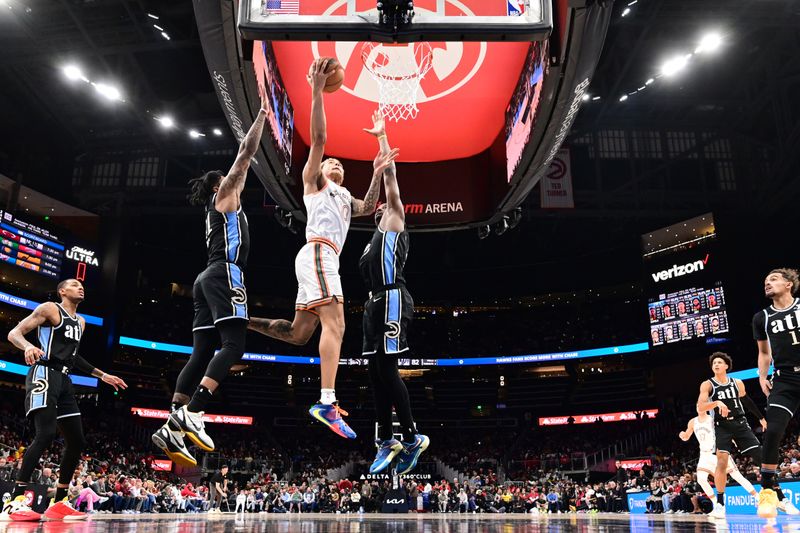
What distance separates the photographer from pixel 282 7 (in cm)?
435

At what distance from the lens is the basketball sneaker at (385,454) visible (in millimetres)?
4719

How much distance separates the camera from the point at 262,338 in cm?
3145

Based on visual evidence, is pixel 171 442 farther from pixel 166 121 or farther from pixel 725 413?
pixel 166 121

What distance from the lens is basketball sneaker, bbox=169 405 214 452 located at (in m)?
4.28

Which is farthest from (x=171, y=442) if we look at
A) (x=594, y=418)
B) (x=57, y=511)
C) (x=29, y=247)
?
(x=594, y=418)

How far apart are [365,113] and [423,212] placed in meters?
1.21

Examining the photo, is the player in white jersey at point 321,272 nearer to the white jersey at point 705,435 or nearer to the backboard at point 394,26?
the backboard at point 394,26

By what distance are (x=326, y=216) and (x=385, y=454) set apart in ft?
5.74

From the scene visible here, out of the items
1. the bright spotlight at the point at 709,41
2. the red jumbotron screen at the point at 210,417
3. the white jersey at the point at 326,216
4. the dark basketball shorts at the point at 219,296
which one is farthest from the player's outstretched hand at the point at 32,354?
the red jumbotron screen at the point at 210,417

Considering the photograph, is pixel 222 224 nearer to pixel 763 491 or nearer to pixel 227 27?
pixel 227 27

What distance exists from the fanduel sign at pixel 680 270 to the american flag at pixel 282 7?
74.3 ft

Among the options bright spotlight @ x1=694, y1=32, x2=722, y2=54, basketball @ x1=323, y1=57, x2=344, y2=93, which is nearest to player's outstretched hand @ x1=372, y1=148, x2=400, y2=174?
basketball @ x1=323, y1=57, x2=344, y2=93

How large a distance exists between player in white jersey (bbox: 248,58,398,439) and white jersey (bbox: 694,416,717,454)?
25.0ft

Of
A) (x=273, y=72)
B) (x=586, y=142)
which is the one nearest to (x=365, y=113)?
(x=273, y=72)
